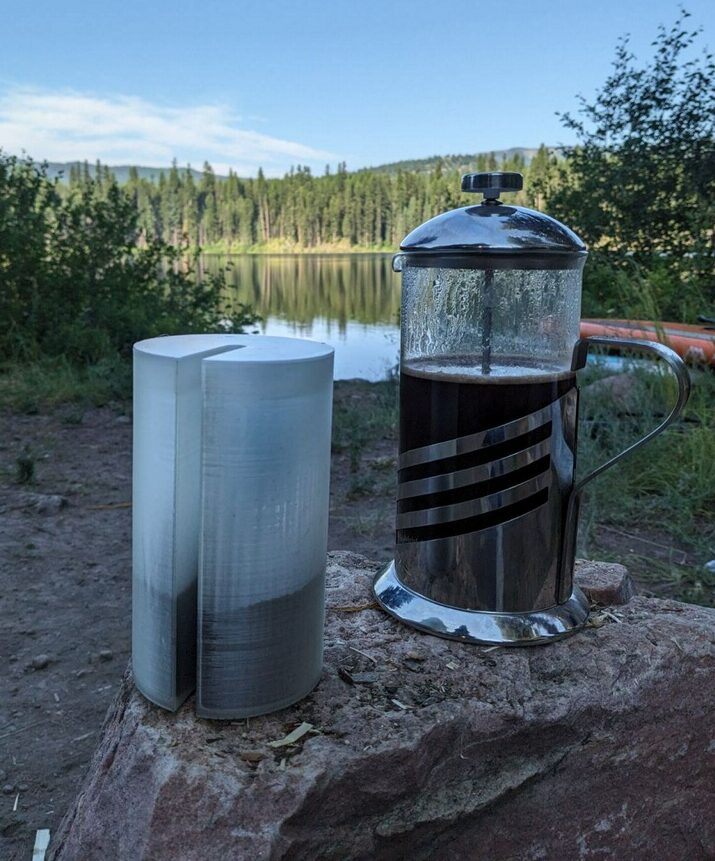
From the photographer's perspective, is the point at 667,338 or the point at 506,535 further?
the point at 667,338

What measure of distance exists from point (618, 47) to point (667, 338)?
644cm

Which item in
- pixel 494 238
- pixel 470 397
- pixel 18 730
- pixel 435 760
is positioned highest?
pixel 494 238

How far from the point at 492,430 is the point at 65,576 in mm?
2595

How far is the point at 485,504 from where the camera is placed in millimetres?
1424

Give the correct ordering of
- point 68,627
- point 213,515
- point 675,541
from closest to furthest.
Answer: point 213,515 < point 68,627 < point 675,541

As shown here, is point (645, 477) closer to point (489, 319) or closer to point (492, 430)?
point (489, 319)

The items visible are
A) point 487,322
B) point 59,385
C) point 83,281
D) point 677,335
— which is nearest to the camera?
point 487,322

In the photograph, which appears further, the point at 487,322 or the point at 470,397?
the point at 487,322

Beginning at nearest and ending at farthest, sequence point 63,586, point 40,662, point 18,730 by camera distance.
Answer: point 18,730
point 40,662
point 63,586

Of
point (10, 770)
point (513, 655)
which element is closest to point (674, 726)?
point (513, 655)

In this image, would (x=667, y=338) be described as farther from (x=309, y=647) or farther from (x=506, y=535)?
(x=309, y=647)

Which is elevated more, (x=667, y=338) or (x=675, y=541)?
(x=667, y=338)

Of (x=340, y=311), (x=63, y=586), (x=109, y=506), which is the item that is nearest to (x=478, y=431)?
(x=63, y=586)

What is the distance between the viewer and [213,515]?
3.69ft
